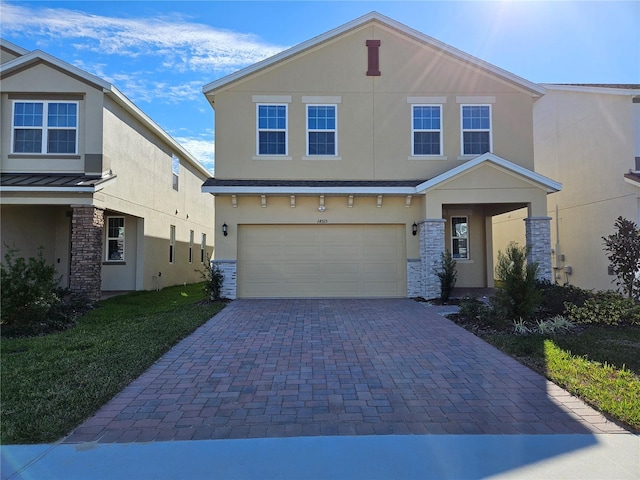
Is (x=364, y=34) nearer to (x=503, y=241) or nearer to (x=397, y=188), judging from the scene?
(x=397, y=188)

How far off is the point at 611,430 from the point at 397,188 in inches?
382

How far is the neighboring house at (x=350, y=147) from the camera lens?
1356 centimetres

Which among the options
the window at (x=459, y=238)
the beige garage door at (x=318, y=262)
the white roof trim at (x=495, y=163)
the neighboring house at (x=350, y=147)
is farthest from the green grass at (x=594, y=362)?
the window at (x=459, y=238)

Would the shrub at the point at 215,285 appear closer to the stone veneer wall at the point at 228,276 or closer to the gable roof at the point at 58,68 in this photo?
the stone veneer wall at the point at 228,276

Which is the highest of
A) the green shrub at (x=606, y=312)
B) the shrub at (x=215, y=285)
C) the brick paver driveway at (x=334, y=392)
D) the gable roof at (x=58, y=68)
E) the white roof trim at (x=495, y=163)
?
the gable roof at (x=58, y=68)

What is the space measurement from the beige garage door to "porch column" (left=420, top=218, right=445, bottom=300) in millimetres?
928

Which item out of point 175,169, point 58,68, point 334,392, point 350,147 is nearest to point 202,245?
point 175,169

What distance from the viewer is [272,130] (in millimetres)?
13805

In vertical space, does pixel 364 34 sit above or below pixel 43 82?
above

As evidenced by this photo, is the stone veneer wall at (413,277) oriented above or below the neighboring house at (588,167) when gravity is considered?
below

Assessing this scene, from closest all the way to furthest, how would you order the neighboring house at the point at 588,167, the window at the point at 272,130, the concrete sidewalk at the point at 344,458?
the concrete sidewalk at the point at 344,458, the window at the point at 272,130, the neighboring house at the point at 588,167

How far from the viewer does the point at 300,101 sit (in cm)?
1385

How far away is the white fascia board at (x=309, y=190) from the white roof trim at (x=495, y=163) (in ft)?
2.34

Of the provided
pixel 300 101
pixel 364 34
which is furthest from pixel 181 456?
pixel 364 34
